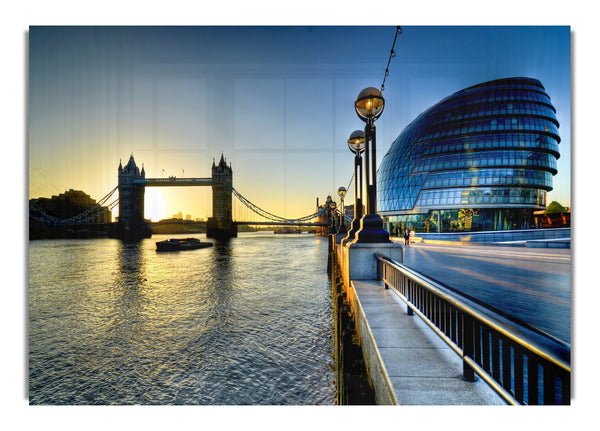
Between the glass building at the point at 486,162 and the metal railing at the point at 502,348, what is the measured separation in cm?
4808

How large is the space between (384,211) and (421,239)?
26.6 m

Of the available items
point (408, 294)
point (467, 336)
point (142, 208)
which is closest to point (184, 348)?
point (408, 294)

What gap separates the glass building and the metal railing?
48078mm

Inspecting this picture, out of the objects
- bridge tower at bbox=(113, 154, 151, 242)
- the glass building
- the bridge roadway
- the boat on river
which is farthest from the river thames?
the glass building

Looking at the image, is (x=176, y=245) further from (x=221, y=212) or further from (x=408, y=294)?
(x=408, y=294)

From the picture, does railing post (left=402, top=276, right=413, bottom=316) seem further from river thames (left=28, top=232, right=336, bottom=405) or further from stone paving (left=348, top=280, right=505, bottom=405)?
river thames (left=28, top=232, right=336, bottom=405)

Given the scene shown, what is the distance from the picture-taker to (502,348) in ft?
5.91

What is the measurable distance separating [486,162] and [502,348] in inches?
2021

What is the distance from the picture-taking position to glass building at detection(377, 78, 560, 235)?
4247cm

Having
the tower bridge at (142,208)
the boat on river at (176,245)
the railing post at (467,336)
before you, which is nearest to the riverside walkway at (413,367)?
the railing post at (467,336)

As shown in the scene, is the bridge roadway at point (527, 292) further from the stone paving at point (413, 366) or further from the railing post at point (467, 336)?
the railing post at point (467, 336)

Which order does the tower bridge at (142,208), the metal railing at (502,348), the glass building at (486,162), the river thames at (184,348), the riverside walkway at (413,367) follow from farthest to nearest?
the glass building at (486,162) < the tower bridge at (142,208) < the river thames at (184,348) < the riverside walkway at (413,367) < the metal railing at (502,348)

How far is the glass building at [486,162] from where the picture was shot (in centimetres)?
4247

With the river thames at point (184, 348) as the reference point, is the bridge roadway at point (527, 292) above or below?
above
